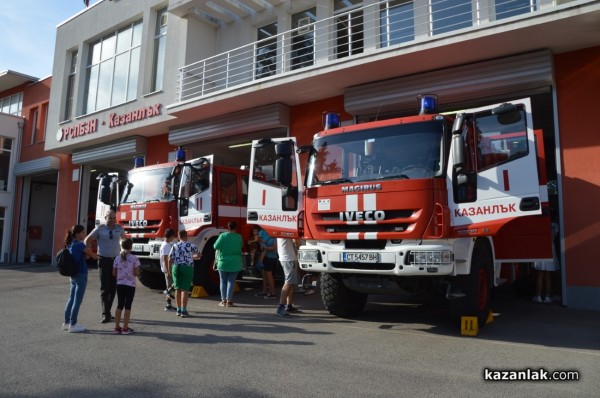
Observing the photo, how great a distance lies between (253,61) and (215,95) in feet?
6.90

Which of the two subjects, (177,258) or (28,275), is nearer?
(177,258)

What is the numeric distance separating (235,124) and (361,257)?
837cm

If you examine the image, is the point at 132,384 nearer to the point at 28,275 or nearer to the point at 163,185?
the point at 163,185

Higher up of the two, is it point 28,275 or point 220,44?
point 220,44

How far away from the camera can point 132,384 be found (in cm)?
411

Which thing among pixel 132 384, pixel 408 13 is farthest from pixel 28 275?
pixel 408 13

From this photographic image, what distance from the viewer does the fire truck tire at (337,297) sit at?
715cm

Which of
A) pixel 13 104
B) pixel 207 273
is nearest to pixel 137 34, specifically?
pixel 207 273

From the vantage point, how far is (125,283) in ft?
21.2

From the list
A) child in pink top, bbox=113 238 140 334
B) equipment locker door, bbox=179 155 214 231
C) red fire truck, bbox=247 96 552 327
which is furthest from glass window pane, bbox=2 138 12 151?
red fire truck, bbox=247 96 552 327

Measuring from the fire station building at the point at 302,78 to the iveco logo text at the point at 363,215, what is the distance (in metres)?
4.64

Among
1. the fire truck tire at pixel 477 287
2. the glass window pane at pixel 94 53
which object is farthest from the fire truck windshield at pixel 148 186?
the glass window pane at pixel 94 53

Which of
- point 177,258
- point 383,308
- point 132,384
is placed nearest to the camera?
point 132,384

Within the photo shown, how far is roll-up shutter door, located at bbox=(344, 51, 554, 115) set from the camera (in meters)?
8.86
